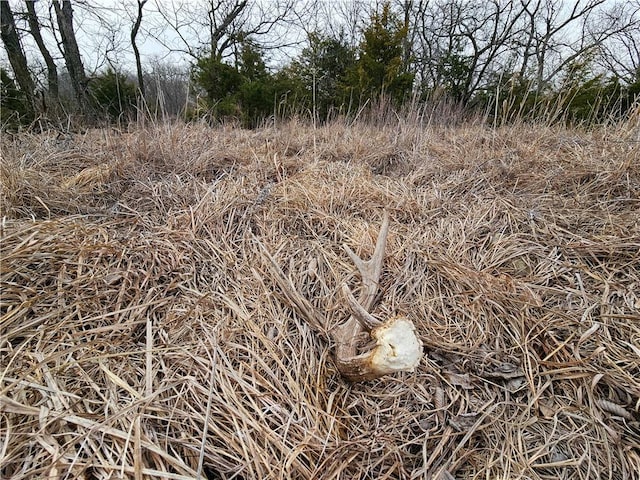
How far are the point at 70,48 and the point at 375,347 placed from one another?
8.52 meters

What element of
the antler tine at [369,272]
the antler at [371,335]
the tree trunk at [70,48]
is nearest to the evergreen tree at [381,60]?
the tree trunk at [70,48]

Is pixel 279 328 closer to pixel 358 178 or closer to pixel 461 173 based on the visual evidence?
pixel 358 178

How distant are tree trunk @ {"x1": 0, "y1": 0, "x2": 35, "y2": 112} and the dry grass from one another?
4.08 m

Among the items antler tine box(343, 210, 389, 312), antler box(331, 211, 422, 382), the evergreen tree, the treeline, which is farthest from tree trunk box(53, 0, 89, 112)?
antler box(331, 211, 422, 382)

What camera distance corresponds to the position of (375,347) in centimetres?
87

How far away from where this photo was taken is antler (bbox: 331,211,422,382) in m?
0.85

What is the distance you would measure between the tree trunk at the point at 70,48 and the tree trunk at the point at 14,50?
31.4 inches

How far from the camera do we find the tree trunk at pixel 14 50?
176 inches

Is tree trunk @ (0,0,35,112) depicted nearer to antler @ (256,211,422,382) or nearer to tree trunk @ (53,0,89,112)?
tree trunk @ (53,0,89,112)

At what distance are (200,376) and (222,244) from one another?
1.96 ft

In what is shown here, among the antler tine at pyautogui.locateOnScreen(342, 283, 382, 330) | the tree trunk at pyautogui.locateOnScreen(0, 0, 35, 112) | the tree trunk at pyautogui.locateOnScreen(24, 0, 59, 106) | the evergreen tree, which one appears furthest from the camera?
the evergreen tree

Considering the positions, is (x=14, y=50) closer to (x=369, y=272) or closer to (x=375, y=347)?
(x=369, y=272)

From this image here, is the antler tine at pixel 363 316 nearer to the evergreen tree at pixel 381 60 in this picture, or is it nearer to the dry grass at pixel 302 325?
the dry grass at pixel 302 325

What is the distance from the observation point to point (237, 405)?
83 cm
